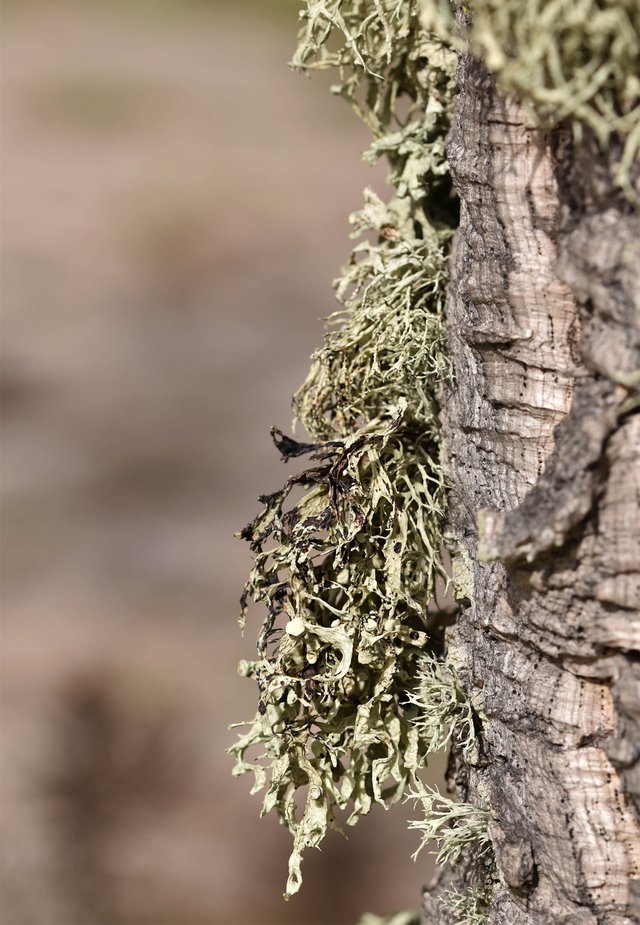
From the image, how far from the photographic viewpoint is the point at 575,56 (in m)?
0.45

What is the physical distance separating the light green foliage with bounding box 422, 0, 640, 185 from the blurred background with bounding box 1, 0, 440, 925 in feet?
5.36

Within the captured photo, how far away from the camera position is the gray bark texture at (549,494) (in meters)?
0.50

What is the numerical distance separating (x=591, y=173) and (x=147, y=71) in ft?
11.6

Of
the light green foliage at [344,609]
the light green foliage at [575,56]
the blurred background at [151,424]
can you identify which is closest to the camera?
the light green foliage at [575,56]

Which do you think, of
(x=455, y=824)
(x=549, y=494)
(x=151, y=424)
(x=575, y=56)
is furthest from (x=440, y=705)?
(x=151, y=424)

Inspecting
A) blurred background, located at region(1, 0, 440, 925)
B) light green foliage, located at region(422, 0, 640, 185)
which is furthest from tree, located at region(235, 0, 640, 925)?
blurred background, located at region(1, 0, 440, 925)

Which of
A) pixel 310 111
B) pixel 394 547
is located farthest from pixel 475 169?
pixel 310 111

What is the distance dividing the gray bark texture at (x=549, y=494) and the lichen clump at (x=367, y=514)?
0.17 ft

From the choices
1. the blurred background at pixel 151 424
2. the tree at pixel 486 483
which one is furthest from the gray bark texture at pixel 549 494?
the blurred background at pixel 151 424

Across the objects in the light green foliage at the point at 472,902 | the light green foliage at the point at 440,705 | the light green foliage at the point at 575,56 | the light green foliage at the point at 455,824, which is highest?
the light green foliage at the point at 575,56

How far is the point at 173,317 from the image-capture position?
3178 mm

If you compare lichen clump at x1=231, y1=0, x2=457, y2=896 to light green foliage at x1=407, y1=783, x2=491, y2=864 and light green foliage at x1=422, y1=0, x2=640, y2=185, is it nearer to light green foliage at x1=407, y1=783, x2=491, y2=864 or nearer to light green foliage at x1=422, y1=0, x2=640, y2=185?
light green foliage at x1=407, y1=783, x2=491, y2=864

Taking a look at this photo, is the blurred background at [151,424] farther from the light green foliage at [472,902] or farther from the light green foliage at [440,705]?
the light green foliage at [440,705]

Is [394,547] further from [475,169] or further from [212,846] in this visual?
[212,846]
